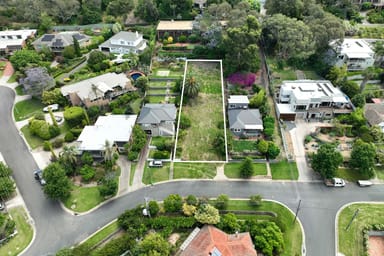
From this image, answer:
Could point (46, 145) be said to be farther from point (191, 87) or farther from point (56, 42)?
point (56, 42)

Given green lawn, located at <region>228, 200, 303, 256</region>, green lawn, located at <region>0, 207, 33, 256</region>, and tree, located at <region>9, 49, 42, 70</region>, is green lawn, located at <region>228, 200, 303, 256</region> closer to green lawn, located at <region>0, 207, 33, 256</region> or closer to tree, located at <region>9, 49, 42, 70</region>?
green lawn, located at <region>0, 207, 33, 256</region>

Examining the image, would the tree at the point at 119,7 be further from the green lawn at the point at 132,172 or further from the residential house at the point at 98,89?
the green lawn at the point at 132,172

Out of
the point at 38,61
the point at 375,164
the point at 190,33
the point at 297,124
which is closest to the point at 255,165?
the point at 297,124

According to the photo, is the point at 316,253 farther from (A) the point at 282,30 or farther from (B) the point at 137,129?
(A) the point at 282,30

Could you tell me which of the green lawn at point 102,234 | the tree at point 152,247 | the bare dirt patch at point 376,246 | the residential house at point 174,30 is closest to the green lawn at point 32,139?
the green lawn at point 102,234

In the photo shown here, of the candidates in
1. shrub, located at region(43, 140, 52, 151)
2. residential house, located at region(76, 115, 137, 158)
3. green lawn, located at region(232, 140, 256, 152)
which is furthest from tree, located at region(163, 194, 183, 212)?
shrub, located at region(43, 140, 52, 151)
